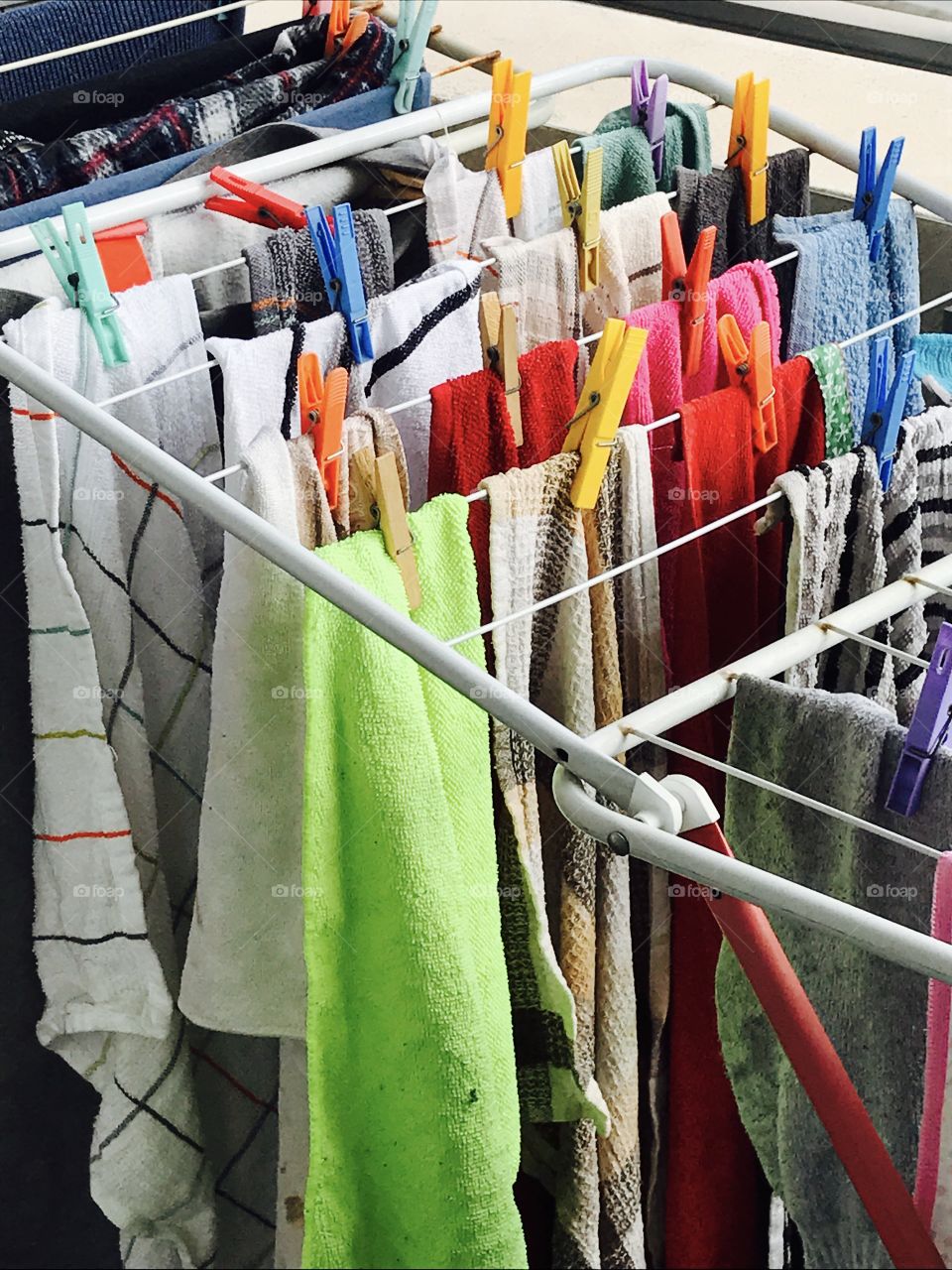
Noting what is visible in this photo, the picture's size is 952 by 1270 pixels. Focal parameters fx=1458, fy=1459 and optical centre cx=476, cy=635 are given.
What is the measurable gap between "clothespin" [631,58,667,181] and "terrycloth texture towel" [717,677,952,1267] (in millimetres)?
531

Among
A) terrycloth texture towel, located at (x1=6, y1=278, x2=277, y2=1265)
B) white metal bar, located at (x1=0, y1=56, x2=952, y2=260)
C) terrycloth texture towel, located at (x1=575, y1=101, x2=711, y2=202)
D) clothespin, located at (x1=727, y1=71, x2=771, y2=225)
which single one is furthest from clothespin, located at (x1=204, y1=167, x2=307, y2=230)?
clothespin, located at (x1=727, y1=71, x2=771, y2=225)

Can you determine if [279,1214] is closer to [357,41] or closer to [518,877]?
[518,877]

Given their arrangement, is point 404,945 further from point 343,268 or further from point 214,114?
point 214,114

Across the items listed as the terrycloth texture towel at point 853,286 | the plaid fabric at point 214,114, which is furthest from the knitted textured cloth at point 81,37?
the terrycloth texture towel at point 853,286

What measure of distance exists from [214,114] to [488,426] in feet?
1.59

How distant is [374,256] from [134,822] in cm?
41

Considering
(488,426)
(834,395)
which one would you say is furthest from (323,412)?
(834,395)

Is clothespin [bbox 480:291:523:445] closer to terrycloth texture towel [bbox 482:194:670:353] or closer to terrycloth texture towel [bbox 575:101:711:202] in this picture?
terrycloth texture towel [bbox 482:194:670:353]

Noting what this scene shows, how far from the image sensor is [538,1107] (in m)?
0.92

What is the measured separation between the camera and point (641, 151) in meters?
1.10

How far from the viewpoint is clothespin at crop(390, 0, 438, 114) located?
1.18 metres

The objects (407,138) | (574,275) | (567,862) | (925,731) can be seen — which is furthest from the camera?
(407,138)

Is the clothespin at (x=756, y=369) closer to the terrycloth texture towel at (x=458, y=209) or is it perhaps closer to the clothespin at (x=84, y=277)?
the terrycloth texture towel at (x=458, y=209)

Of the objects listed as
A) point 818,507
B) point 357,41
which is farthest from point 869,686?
point 357,41
